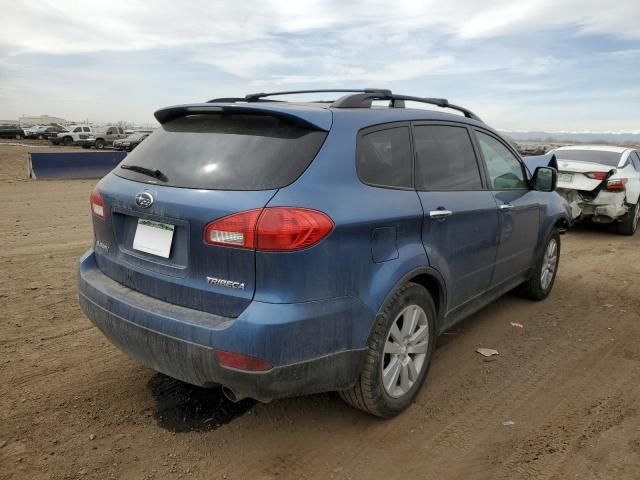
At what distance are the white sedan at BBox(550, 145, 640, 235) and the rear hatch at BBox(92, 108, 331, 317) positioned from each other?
7.49 m

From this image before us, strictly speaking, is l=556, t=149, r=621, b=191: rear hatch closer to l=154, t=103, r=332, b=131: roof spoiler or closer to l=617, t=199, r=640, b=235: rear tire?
l=617, t=199, r=640, b=235: rear tire

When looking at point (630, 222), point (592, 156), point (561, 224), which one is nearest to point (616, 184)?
point (630, 222)

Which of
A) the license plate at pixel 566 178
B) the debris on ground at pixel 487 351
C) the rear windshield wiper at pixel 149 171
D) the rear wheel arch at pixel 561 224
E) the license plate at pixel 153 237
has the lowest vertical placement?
the debris on ground at pixel 487 351

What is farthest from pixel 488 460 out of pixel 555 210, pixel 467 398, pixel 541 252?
pixel 555 210

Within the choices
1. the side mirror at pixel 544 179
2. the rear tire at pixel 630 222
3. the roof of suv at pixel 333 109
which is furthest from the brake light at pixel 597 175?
the roof of suv at pixel 333 109

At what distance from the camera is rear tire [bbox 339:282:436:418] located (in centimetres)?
268

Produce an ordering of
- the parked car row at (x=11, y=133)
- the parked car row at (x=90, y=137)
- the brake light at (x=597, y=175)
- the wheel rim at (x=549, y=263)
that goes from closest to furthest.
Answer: the wheel rim at (x=549, y=263), the brake light at (x=597, y=175), the parked car row at (x=90, y=137), the parked car row at (x=11, y=133)

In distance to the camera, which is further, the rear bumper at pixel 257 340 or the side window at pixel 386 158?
the side window at pixel 386 158

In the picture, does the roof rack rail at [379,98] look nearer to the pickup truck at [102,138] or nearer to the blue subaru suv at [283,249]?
the blue subaru suv at [283,249]

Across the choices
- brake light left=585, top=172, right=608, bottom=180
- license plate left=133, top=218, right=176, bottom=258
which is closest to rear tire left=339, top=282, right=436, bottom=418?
license plate left=133, top=218, right=176, bottom=258

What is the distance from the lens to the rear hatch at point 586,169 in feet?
28.2

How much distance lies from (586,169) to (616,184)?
1.77ft

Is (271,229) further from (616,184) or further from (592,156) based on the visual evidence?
(592,156)

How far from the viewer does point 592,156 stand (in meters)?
9.55
